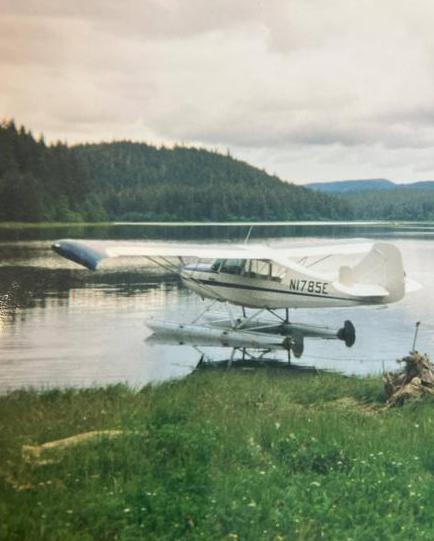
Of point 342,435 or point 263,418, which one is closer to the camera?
point 342,435

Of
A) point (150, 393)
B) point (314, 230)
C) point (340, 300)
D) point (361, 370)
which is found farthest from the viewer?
point (314, 230)

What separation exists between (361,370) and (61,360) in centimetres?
482

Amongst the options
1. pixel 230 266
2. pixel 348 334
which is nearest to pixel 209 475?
pixel 348 334

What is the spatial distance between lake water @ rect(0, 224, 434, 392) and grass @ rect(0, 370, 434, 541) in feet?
4.71

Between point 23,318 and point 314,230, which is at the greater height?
point 314,230

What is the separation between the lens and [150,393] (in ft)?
24.6

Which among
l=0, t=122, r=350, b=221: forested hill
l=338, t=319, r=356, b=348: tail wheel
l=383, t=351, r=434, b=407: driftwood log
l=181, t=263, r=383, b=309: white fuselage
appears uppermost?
l=0, t=122, r=350, b=221: forested hill

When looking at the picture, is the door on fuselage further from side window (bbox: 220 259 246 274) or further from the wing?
the wing

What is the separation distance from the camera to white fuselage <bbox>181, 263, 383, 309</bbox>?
44.2 feet

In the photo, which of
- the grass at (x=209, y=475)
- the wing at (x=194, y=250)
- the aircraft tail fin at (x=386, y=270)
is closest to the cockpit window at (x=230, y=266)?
the wing at (x=194, y=250)

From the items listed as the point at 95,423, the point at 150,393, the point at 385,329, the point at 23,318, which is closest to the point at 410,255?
the point at 385,329

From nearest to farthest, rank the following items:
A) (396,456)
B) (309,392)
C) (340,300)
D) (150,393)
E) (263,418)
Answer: (396,456)
(263,418)
(150,393)
(309,392)
(340,300)

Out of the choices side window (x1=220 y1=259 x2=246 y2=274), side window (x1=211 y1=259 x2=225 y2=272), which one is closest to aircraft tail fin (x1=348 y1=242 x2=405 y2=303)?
side window (x1=220 y1=259 x2=246 y2=274)

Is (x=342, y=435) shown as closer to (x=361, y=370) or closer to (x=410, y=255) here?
(x=361, y=370)
